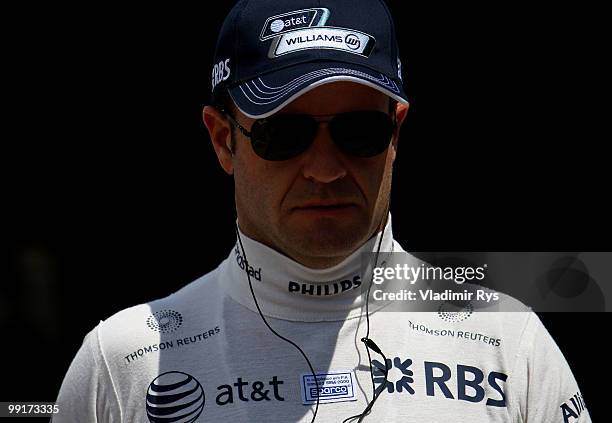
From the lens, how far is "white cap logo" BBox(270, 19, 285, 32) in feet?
8.34


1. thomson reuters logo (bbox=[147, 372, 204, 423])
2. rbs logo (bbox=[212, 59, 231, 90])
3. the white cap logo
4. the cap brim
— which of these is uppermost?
the white cap logo

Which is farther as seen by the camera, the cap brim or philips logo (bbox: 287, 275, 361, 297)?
philips logo (bbox: 287, 275, 361, 297)

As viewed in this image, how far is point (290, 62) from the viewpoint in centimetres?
249

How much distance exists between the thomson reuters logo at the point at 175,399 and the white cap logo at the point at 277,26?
2.79ft

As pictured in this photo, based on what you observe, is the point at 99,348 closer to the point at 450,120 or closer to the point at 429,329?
the point at 429,329

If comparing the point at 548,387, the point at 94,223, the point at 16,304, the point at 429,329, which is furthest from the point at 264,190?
the point at 16,304

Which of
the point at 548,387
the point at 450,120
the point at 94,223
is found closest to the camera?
the point at 548,387

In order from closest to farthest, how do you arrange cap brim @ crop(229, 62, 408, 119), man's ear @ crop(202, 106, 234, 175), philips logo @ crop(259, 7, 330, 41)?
cap brim @ crop(229, 62, 408, 119) → philips logo @ crop(259, 7, 330, 41) → man's ear @ crop(202, 106, 234, 175)

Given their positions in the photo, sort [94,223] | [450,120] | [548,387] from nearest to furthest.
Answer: [548,387], [450,120], [94,223]

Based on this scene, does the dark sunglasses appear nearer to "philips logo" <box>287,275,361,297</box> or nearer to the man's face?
the man's face

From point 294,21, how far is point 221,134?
38cm

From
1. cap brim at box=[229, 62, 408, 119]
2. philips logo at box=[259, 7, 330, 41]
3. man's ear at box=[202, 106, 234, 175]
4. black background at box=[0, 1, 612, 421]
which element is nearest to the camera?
cap brim at box=[229, 62, 408, 119]

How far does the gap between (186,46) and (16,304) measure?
1.83 m

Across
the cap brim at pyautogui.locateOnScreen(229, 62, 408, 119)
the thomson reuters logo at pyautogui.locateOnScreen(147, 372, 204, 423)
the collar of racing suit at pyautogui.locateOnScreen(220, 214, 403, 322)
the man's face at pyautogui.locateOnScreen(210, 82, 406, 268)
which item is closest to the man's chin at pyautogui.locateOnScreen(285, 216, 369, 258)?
the man's face at pyautogui.locateOnScreen(210, 82, 406, 268)
